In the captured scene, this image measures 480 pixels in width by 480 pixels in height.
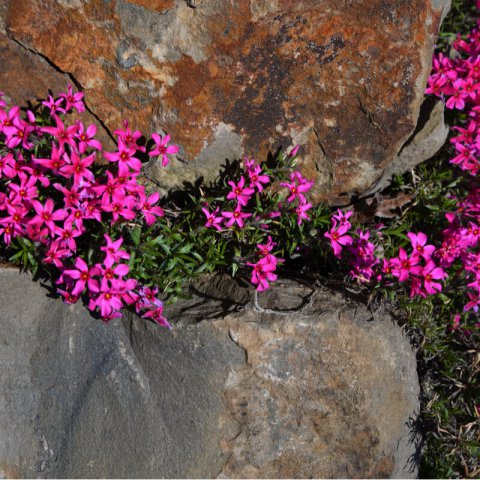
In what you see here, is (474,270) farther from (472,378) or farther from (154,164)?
(154,164)

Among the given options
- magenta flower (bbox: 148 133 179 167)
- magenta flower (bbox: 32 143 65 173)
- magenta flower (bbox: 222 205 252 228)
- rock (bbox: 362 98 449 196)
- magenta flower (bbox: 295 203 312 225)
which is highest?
rock (bbox: 362 98 449 196)

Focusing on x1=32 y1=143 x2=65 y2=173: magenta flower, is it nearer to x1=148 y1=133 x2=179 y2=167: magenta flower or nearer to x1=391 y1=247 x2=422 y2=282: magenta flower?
x1=148 y1=133 x2=179 y2=167: magenta flower

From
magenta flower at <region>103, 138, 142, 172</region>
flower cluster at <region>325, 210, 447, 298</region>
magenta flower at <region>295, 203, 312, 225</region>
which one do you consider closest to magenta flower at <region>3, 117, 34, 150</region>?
magenta flower at <region>103, 138, 142, 172</region>

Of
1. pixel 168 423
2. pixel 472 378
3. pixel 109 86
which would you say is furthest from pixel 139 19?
pixel 472 378

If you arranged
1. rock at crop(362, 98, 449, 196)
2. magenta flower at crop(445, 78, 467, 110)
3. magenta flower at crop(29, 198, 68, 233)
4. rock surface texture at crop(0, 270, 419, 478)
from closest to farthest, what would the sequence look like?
magenta flower at crop(29, 198, 68, 233), rock surface texture at crop(0, 270, 419, 478), rock at crop(362, 98, 449, 196), magenta flower at crop(445, 78, 467, 110)

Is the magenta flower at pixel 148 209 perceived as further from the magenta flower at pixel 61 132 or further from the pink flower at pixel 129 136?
the magenta flower at pixel 61 132

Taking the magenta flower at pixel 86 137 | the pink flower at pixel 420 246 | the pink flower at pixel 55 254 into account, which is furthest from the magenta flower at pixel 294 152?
the pink flower at pixel 55 254

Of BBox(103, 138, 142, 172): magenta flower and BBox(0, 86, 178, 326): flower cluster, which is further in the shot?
BBox(103, 138, 142, 172): magenta flower
